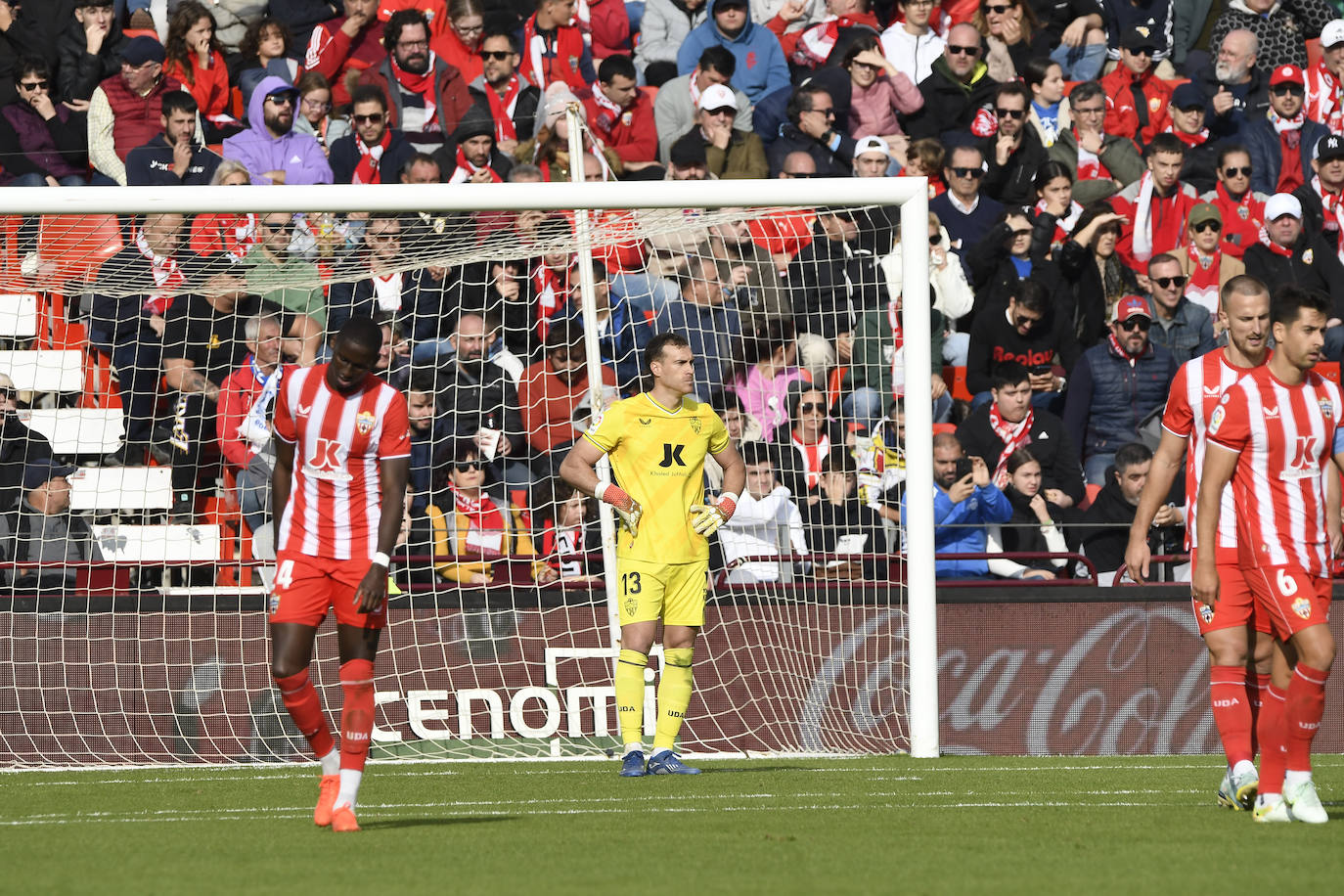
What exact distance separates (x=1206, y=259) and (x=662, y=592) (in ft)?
24.9

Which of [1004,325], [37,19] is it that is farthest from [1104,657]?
[37,19]

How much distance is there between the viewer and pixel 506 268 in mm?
13164

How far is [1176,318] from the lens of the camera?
47.1 ft

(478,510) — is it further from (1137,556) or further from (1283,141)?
(1283,141)

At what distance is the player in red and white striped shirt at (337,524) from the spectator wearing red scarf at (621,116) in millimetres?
8392

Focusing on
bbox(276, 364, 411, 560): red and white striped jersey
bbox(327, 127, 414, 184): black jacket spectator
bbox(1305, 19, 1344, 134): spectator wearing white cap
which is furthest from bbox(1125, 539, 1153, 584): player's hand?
bbox(1305, 19, 1344, 134): spectator wearing white cap

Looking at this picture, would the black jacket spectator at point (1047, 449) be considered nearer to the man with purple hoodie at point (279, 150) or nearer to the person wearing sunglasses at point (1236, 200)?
the person wearing sunglasses at point (1236, 200)

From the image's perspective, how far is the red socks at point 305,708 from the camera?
7.22m

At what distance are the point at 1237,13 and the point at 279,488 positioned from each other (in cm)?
1279

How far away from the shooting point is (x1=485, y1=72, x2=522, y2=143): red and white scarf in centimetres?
1518

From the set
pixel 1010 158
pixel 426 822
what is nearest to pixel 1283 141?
pixel 1010 158

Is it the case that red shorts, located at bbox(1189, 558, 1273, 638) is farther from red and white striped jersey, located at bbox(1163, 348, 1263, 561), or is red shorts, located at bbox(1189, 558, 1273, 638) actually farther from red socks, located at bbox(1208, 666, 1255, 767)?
red socks, located at bbox(1208, 666, 1255, 767)

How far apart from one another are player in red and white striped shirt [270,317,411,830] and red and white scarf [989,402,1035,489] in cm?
681

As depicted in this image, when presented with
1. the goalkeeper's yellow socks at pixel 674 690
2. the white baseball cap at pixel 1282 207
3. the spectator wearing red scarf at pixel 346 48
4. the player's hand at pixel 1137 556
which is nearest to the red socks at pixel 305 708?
the goalkeeper's yellow socks at pixel 674 690
